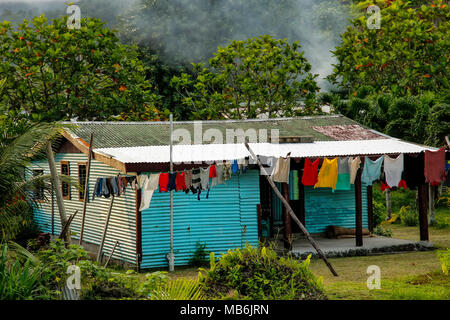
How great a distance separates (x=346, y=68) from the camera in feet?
97.6

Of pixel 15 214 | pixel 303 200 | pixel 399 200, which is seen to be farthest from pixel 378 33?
pixel 15 214

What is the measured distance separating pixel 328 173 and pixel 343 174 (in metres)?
0.52

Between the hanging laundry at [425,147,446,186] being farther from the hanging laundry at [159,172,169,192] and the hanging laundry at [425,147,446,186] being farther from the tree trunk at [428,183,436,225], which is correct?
the tree trunk at [428,183,436,225]

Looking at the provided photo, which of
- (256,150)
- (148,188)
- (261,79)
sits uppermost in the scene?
(261,79)

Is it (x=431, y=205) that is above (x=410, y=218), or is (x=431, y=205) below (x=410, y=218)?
above

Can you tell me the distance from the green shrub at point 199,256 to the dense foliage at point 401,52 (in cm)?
1450

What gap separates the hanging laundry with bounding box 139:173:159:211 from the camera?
45.4 feet

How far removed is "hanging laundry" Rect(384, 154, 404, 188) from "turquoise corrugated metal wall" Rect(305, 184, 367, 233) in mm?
3690

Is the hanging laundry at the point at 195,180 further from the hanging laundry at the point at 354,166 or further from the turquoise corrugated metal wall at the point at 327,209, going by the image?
the turquoise corrugated metal wall at the point at 327,209

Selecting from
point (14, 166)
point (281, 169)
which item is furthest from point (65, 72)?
point (14, 166)

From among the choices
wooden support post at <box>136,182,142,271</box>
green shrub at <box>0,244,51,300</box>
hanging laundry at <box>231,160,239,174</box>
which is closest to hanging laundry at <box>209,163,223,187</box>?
hanging laundry at <box>231,160,239,174</box>

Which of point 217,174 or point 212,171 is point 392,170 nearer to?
point 217,174

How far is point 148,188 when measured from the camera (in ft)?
45.5
